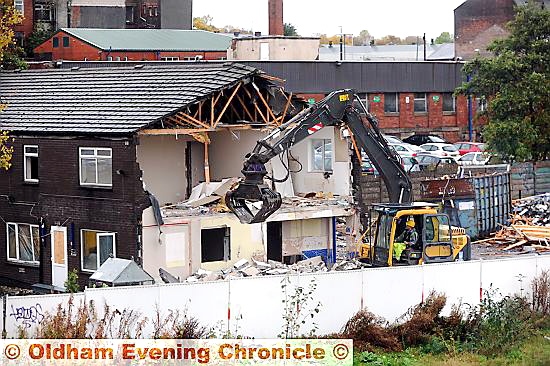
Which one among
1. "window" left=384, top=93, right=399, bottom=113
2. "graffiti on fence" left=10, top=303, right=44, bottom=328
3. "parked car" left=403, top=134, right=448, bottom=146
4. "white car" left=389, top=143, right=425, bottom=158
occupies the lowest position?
"graffiti on fence" left=10, top=303, right=44, bottom=328

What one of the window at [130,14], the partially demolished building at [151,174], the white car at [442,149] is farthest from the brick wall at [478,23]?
the partially demolished building at [151,174]

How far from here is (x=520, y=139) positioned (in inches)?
1746

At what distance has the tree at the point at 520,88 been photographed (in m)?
44.2

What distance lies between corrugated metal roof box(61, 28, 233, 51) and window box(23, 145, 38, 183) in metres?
33.9

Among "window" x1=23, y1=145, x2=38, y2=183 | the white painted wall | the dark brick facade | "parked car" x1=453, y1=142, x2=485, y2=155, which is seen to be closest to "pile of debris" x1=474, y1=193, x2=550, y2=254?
the white painted wall

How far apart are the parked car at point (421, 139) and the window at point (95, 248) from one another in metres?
32.2

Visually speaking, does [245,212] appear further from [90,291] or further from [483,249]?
[483,249]

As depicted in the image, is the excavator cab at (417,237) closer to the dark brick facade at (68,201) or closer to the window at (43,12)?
the dark brick facade at (68,201)

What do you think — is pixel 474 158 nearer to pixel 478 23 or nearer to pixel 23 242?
pixel 23 242

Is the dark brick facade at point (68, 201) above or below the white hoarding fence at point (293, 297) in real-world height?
above

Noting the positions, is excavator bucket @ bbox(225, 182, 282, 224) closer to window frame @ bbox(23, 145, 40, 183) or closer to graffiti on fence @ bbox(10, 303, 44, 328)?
graffiti on fence @ bbox(10, 303, 44, 328)

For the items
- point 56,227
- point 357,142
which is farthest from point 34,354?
point 357,142

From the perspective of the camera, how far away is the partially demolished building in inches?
1079

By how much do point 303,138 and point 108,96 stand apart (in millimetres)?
5533
